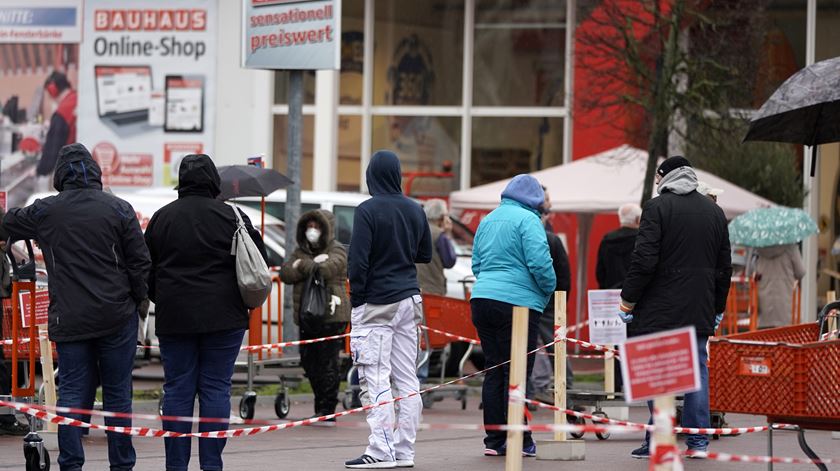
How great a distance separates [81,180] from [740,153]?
46.0ft

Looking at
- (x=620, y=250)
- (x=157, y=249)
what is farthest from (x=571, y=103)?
(x=157, y=249)

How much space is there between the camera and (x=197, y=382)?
8625mm

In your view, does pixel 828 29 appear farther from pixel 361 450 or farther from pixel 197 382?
pixel 197 382

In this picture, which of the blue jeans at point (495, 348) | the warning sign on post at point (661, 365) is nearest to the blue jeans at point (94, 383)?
the blue jeans at point (495, 348)

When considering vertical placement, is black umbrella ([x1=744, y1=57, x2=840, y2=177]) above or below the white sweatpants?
above

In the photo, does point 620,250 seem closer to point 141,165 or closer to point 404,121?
point 404,121

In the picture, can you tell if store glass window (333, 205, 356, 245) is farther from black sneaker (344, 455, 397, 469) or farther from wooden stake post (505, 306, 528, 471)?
wooden stake post (505, 306, 528, 471)

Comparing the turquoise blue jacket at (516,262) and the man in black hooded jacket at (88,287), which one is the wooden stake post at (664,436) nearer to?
the man in black hooded jacket at (88,287)

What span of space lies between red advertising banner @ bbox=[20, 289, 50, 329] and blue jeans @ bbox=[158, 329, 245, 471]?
1972mm

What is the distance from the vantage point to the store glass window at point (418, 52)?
24.0m

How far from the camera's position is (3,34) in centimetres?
2502

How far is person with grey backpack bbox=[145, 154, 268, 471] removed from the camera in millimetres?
8469

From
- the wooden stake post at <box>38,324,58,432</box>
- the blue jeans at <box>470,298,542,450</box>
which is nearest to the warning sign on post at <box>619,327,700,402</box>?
the blue jeans at <box>470,298,542,450</box>

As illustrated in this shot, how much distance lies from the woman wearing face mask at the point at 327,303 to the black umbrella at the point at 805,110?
366 cm
